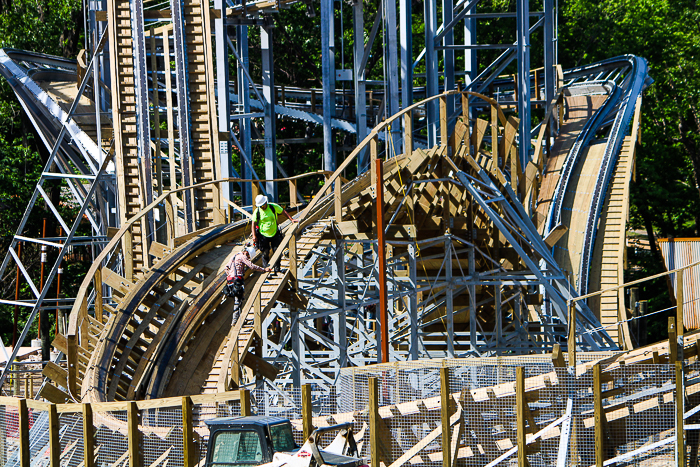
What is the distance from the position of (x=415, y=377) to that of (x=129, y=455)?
377 centimetres

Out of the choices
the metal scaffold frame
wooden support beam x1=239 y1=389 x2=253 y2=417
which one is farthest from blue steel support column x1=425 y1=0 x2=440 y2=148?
wooden support beam x1=239 y1=389 x2=253 y2=417

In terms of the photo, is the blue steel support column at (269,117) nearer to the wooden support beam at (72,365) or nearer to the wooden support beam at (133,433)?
the wooden support beam at (72,365)

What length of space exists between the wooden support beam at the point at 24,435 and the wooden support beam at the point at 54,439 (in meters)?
0.61

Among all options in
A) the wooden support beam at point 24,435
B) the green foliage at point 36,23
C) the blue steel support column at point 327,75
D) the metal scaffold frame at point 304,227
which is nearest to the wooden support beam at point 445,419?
the metal scaffold frame at point 304,227

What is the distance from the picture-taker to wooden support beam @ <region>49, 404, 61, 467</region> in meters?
11.3

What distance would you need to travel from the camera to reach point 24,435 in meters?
11.8

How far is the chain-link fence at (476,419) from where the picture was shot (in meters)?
10.9

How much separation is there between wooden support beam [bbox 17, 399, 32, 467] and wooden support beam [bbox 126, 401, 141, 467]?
159 cm

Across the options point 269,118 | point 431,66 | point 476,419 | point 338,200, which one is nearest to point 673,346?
point 476,419

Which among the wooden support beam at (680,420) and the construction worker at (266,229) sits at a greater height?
the construction worker at (266,229)

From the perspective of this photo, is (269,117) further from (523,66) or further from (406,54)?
(523,66)

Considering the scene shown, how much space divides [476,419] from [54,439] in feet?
17.0

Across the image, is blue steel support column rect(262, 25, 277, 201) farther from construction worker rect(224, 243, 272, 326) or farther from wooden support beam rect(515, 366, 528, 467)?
wooden support beam rect(515, 366, 528, 467)

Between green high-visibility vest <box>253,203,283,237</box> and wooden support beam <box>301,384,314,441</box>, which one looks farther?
green high-visibility vest <box>253,203,283,237</box>
